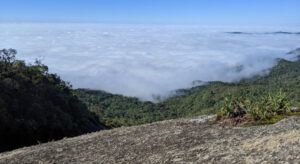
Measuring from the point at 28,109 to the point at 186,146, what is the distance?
108 ft

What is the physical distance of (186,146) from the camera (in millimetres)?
12008

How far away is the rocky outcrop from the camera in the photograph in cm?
911

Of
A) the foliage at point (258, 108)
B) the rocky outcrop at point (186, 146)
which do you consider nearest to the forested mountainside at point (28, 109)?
the rocky outcrop at point (186, 146)

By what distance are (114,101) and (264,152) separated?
528 ft

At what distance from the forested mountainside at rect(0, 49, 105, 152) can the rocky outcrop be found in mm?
18560

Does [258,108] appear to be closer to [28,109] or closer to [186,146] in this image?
[186,146]

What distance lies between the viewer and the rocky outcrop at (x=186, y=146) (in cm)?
911

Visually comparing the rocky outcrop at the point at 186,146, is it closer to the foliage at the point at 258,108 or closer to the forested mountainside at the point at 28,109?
the foliage at the point at 258,108

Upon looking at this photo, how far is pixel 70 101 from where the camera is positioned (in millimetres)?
58250

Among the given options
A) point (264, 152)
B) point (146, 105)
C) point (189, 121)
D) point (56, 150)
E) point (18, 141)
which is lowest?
point (146, 105)

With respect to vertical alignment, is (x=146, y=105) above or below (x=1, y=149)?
below

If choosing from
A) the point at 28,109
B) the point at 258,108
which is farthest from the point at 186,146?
the point at 28,109

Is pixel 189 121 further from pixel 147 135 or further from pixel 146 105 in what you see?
pixel 146 105

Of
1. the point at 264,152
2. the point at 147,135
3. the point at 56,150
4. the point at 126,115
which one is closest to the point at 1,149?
the point at 56,150
